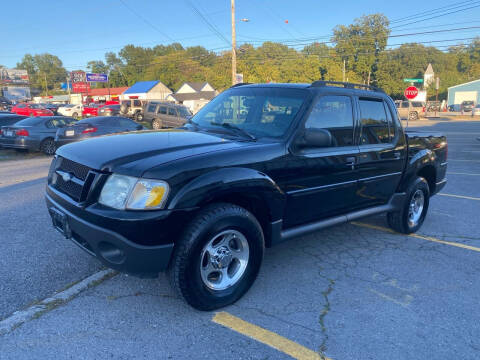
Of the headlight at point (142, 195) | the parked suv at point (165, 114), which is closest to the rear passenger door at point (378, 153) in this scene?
the headlight at point (142, 195)

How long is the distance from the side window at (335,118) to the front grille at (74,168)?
2.03 m

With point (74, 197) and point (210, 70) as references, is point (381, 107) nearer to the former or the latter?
point (74, 197)

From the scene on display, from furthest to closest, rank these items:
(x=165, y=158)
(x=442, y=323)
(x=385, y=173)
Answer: (x=385, y=173) → (x=442, y=323) → (x=165, y=158)

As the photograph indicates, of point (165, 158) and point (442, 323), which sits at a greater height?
point (165, 158)

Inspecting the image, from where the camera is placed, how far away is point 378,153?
4352 mm

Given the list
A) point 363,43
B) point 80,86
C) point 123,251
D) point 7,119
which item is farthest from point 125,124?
point 363,43

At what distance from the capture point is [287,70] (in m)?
65.5

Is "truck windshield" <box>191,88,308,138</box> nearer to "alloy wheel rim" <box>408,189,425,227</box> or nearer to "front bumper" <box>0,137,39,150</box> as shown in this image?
"alloy wheel rim" <box>408,189,425,227</box>

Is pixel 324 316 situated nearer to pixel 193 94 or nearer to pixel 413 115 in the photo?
pixel 413 115

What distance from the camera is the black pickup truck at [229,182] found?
2688 millimetres

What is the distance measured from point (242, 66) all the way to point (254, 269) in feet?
→ 218

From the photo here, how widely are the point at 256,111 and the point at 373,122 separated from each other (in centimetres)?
150

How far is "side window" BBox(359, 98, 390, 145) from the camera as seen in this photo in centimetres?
428

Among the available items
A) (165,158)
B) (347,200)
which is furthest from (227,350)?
(347,200)
